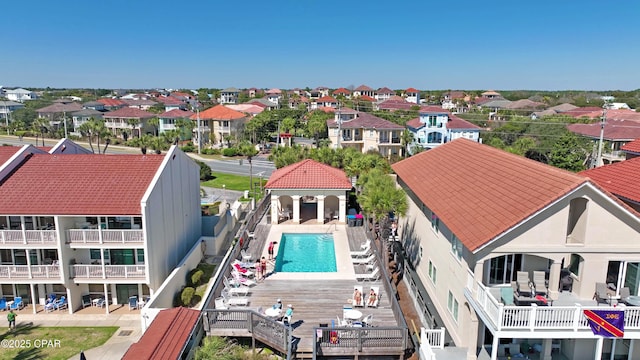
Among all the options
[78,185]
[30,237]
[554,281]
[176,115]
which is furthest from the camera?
[176,115]

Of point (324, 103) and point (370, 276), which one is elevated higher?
point (324, 103)

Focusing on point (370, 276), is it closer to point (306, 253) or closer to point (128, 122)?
point (306, 253)

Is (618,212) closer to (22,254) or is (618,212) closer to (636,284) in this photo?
(636,284)

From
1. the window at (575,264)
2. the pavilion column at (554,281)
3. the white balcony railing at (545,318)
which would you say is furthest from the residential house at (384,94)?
the white balcony railing at (545,318)

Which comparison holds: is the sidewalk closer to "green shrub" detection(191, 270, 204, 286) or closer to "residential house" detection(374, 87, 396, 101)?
"green shrub" detection(191, 270, 204, 286)

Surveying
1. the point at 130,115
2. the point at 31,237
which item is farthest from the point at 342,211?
the point at 130,115

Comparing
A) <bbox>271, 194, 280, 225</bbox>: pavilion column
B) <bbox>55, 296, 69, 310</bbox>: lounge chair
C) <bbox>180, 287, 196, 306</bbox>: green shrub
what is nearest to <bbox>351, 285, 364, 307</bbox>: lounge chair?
<bbox>180, 287, 196, 306</bbox>: green shrub

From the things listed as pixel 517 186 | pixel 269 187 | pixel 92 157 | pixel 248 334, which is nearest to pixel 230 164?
pixel 269 187
